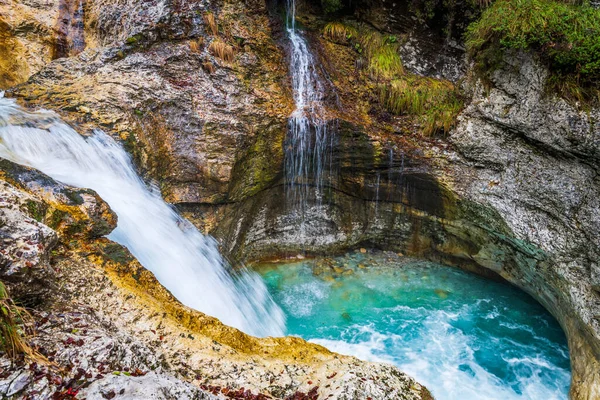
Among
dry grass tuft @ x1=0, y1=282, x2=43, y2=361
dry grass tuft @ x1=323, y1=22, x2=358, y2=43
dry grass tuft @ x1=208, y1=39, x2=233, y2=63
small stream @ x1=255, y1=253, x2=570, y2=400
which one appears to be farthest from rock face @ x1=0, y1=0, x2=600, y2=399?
dry grass tuft @ x1=0, y1=282, x2=43, y2=361

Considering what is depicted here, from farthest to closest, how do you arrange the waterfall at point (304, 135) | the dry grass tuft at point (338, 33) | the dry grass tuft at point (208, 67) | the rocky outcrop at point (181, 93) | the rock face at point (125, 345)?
the dry grass tuft at point (338, 33), the waterfall at point (304, 135), the dry grass tuft at point (208, 67), the rocky outcrop at point (181, 93), the rock face at point (125, 345)

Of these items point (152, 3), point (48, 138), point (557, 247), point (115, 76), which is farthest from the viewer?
point (152, 3)

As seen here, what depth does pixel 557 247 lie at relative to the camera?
6633 mm

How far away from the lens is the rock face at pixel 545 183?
242 inches

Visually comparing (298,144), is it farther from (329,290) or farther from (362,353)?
(362,353)

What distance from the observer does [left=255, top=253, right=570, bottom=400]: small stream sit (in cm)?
671

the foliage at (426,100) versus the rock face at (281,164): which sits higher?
the foliage at (426,100)

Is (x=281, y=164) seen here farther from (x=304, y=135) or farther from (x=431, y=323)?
(x=431, y=323)

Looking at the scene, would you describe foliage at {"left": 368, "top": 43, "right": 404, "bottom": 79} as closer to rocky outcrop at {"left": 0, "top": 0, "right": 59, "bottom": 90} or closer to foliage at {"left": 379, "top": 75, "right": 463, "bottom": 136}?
foliage at {"left": 379, "top": 75, "right": 463, "bottom": 136}

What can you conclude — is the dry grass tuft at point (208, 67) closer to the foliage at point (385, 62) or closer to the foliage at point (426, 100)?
the foliage at point (385, 62)

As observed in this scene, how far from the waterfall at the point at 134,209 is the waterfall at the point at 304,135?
2.67 metres

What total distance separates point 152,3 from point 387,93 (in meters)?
5.71

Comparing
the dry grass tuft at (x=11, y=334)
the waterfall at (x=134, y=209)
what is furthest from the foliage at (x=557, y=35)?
the dry grass tuft at (x=11, y=334)

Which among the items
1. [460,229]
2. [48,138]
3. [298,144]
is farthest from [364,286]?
[48,138]
